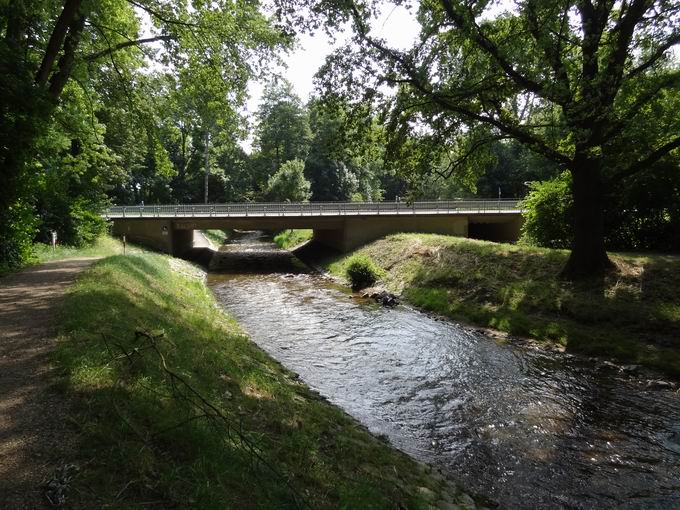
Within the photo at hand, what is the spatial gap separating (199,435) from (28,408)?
75.3 inches

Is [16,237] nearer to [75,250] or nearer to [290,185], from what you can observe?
[75,250]

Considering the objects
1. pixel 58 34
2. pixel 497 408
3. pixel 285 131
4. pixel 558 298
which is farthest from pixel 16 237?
pixel 285 131

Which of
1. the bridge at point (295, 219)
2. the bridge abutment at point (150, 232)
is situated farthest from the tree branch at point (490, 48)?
the bridge abutment at point (150, 232)

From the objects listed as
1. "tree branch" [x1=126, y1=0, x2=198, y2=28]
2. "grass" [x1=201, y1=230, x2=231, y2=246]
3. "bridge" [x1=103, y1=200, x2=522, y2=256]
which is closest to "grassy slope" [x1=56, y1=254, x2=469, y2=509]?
"tree branch" [x1=126, y1=0, x2=198, y2=28]

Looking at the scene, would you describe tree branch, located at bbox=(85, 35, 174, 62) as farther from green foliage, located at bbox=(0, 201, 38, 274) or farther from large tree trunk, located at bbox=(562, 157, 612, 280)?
large tree trunk, located at bbox=(562, 157, 612, 280)

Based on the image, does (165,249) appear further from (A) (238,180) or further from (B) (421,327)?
(A) (238,180)

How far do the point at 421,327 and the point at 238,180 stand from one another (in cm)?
5822

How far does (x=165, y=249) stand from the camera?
32.0 metres

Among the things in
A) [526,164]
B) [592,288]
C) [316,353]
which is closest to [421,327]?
[316,353]

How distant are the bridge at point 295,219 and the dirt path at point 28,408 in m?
24.0

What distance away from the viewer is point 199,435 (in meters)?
4.58

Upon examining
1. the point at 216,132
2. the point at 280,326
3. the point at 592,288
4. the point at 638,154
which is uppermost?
the point at 216,132

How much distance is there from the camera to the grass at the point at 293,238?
146 ft

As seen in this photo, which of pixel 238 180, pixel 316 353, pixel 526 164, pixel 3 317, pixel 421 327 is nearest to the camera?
pixel 3 317
